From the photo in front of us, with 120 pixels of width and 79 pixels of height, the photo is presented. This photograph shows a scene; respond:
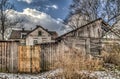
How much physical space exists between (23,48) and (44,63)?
7.26 feet

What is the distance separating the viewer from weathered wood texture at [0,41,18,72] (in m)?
22.2

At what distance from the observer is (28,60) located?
Answer: 74.7ft

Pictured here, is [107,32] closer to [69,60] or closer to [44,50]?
[44,50]

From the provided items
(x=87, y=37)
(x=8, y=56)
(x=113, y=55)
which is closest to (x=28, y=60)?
(x=8, y=56)

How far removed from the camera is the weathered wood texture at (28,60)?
2262 centimetres

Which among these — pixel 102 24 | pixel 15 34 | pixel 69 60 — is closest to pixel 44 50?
pixel 69 60

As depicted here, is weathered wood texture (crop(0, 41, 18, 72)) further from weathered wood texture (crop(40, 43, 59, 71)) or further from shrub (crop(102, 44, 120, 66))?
shrub (crop(102, 44, 120, 66))

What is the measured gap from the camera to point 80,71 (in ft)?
50.9

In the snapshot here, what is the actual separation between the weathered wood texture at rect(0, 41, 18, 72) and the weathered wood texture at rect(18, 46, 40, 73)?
0.49m

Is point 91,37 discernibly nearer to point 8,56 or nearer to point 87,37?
point 87,37

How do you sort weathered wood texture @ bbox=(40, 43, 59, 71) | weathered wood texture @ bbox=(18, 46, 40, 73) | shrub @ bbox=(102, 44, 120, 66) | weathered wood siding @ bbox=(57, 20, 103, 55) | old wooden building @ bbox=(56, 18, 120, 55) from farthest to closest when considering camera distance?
weathered wood siding @ bbox=(57, 20, 103, 55) < old wooden building @ bbox=(56, 18, 120, 55) < shrub @ bbox=(102, 44, 120, 66) < weathered wood texture @ bbox=(40, 43, 59, 71) < weathered wood texture @ bbox=(18, 46, 40, 73)

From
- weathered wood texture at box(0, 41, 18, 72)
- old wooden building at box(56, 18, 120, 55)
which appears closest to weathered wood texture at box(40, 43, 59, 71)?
old wooden building at box(56, 18, 120, 55)

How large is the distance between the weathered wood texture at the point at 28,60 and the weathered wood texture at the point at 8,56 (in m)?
0.49

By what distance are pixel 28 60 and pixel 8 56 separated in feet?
5.30
